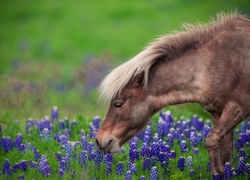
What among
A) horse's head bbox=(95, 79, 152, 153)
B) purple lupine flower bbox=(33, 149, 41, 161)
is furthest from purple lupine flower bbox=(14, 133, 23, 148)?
horse's head bbox=(95, 79, 152, 153)

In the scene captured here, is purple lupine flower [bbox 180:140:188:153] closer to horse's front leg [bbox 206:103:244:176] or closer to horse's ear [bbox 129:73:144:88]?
horse's front leg [bbox 206:103:244:176]

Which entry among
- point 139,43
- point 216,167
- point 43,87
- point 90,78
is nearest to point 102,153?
point 216,167

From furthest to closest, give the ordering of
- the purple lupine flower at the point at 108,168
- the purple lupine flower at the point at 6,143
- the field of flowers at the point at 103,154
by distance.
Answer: the purple lupine flower at the point at 6,143 < the purple lupine flower at the point at 108,168 < the field of flowers at the point at 103,154

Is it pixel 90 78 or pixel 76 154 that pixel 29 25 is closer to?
pixel 90 78

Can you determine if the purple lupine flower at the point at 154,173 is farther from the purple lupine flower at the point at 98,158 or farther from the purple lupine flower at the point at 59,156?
the purple lupine flower at the point at 59,156

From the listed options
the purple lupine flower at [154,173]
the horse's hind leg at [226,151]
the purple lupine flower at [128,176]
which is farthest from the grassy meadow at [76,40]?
the purple lupine flower at [128,176]

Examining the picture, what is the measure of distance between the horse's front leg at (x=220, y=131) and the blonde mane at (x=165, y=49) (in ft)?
3.54

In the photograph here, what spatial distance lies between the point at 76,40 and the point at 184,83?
1646 cm

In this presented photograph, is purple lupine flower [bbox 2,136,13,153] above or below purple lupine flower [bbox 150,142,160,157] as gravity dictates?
above

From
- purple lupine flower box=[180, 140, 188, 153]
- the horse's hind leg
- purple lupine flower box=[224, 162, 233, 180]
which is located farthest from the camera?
purple lupine flower box=[180, 140, 188, 153]

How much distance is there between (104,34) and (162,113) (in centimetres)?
1408

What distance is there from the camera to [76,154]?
8.70m

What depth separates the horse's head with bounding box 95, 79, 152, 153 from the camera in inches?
321

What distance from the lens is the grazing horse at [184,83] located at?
8.00 m
